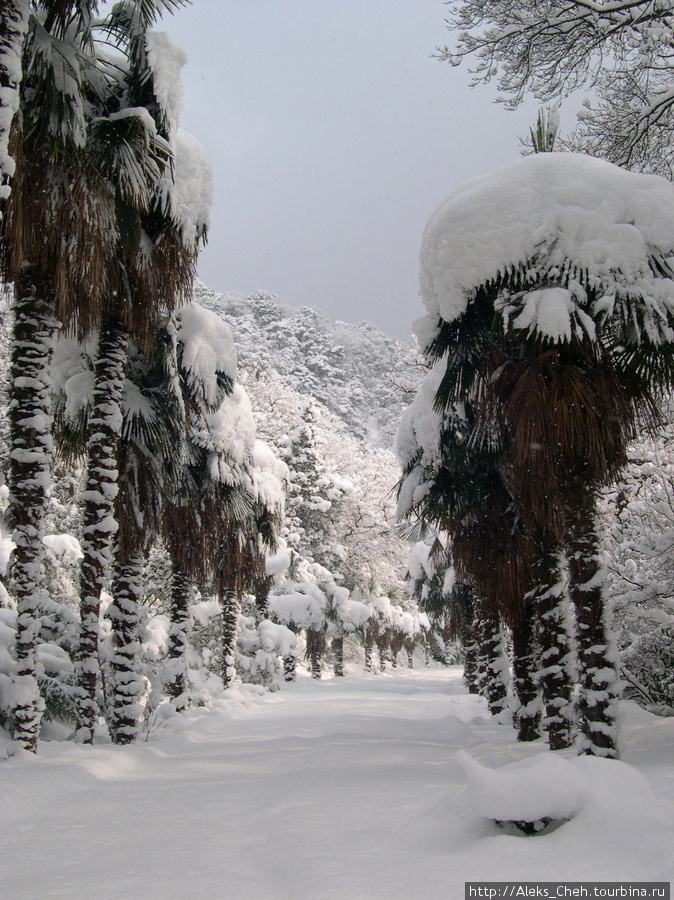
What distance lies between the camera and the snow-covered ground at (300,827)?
3322 mm

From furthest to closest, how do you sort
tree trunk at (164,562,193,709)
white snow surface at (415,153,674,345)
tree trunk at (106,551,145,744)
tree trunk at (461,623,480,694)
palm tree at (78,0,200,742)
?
tree trunk at (461,623,480,694), tree trunk at (164,562,193,709), tree trunk at (106,551,145,744), palm tree at (78,0,200,742), white snow surface at (415,153,674,345)

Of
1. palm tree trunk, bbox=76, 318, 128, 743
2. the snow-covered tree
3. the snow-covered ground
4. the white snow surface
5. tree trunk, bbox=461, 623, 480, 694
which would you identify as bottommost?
tree trunk, bbox=461, 623, 480, 694

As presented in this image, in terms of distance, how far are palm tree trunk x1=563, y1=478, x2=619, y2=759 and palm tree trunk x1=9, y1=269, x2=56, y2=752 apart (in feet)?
18.7

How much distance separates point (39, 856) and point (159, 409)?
7.28 metres

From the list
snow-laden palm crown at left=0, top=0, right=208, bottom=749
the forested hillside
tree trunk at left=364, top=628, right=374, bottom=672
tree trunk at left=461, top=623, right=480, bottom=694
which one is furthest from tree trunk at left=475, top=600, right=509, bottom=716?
the forested hillside

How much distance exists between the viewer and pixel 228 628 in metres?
19.2

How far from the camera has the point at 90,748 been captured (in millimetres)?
7816

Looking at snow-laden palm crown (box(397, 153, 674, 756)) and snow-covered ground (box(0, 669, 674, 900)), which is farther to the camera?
snow-laden palm crown (box(397, 153, 674, 756))

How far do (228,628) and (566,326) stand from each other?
51.6 feet

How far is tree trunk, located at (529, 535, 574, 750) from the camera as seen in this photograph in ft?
26.1

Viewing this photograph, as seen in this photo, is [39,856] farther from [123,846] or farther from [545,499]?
[545,499]

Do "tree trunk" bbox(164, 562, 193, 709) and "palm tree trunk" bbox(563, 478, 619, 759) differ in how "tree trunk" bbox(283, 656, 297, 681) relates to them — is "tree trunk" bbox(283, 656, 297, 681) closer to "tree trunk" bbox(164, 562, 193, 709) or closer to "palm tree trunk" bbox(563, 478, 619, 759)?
"tree trunk" bbox(164, 562, 193, 709)

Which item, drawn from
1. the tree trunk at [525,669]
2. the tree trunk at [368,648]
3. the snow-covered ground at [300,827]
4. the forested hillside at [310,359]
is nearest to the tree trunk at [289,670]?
the tree trunk at [368,648]

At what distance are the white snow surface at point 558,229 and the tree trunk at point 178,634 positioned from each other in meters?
9.46
